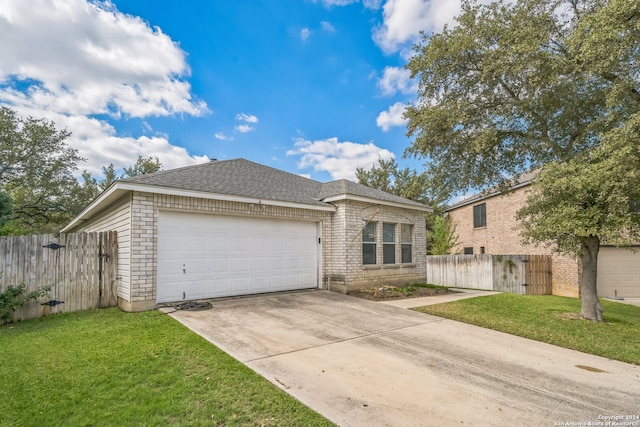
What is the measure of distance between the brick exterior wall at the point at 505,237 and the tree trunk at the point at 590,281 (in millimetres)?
3758

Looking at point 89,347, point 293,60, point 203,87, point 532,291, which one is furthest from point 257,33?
point 532,291

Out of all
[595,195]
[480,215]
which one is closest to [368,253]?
[595,195]

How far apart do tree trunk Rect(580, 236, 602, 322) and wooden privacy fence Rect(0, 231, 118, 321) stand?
11.9 meters

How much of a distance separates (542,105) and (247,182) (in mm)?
8586

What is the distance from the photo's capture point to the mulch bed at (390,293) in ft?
31.0

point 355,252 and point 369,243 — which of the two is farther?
point 369,243

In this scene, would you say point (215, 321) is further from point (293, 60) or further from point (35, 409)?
point (293, 60)

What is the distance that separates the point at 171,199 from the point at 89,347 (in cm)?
365

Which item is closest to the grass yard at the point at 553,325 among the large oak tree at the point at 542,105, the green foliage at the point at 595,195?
the large oak tree at the point at 542,105

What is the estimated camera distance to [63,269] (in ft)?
22.6

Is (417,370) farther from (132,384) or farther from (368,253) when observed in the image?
(368,253)

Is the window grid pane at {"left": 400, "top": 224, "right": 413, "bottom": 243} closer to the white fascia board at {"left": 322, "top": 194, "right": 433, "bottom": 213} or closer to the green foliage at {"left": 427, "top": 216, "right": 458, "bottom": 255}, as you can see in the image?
the white fascia board at {"left": 322, "top": 194, "right": 433, "bottom": 213}

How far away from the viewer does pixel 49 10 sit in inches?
327

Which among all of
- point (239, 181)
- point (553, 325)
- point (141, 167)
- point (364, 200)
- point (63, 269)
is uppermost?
point (141, 167)
